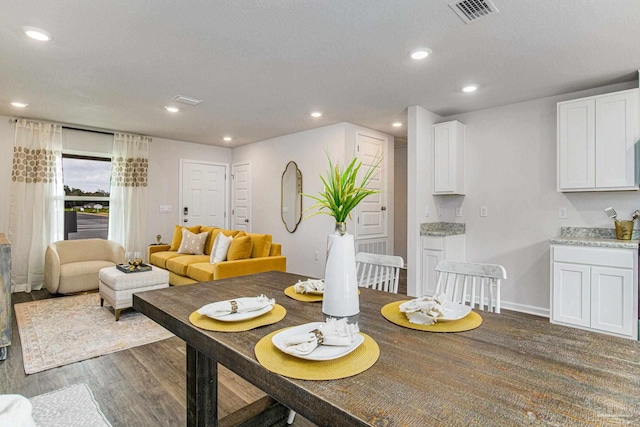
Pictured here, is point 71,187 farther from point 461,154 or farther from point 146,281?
point 461,154

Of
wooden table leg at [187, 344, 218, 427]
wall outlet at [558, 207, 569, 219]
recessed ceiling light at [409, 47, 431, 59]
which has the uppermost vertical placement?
recessed ceiling light at [409, 47, 431, 59]

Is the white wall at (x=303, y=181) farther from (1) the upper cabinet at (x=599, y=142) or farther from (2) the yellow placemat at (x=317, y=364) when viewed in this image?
(2) the yellow placemat at (x=317, y=364)

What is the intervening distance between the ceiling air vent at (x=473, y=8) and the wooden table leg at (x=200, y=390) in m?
2.37

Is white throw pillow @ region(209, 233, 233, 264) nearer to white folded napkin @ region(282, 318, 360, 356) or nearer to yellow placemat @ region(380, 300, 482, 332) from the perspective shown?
yellow placemat @ region(380, 300, 482, 332)

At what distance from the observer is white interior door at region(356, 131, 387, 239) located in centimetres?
500

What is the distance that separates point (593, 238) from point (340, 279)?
3265mm

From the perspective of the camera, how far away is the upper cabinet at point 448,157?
409cm

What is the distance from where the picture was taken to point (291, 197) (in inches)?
222

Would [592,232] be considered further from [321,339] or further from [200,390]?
[200,390]

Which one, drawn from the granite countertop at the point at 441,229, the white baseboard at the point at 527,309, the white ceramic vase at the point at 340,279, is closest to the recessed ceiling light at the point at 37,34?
the white ceramic vase at the point at 340,279

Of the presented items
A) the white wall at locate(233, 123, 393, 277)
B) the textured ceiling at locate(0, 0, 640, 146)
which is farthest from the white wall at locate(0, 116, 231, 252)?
the textured ceiling at locate(0, 0, 640, 146)

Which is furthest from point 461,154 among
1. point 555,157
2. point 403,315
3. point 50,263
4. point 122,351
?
point 50,263

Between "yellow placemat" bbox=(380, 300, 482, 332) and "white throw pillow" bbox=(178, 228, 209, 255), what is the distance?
4.20m

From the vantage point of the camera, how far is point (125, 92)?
361 centimetres
